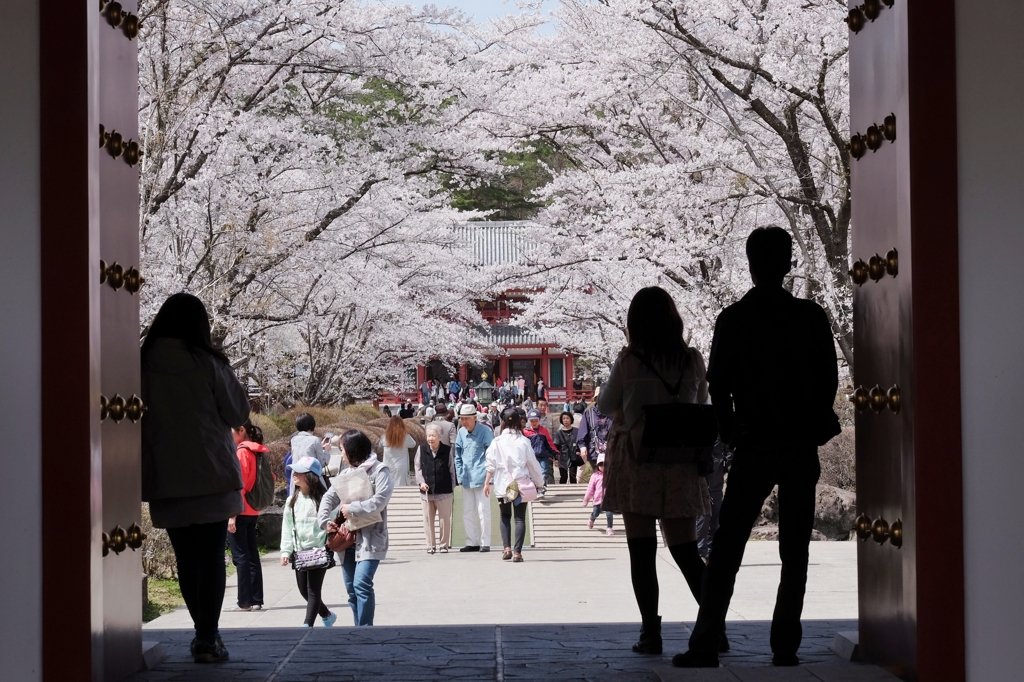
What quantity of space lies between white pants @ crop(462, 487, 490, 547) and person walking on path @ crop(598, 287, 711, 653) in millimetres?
8179

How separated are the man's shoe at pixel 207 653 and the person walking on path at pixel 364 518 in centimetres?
281

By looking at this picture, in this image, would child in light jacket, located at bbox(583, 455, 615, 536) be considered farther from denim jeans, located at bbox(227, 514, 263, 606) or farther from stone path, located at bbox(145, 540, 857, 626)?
denim jeans, located at bbox(227, 514, 263, 606)

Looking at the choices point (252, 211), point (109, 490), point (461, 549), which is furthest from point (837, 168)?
point (109, 490)

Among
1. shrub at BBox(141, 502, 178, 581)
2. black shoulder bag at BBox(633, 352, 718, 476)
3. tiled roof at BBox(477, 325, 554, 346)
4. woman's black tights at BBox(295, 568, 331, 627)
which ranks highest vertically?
tiled roof at BBox(477, 325, 554, 346)

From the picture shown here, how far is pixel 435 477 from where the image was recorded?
12055 millimetres

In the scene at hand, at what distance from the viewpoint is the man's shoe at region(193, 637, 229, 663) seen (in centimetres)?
418

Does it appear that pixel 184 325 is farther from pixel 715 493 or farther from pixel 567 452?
pixel 567 452

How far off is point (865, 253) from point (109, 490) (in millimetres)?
2589

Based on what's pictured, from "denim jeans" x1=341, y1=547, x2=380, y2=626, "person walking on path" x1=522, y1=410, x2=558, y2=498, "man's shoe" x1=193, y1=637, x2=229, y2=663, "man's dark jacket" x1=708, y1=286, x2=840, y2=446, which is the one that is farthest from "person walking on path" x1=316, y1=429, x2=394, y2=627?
"person walking on path" x1=522, y1=410, x2=558, y2=498

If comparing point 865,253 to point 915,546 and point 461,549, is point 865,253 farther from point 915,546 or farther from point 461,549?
point 461,549

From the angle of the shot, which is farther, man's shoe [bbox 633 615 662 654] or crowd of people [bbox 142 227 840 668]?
man's shoe [bbox 633 615 662 654]

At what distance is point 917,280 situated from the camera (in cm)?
308

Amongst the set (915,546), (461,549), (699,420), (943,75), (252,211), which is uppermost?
(252,211)

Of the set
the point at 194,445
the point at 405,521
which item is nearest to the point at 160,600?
the point at 405,521
